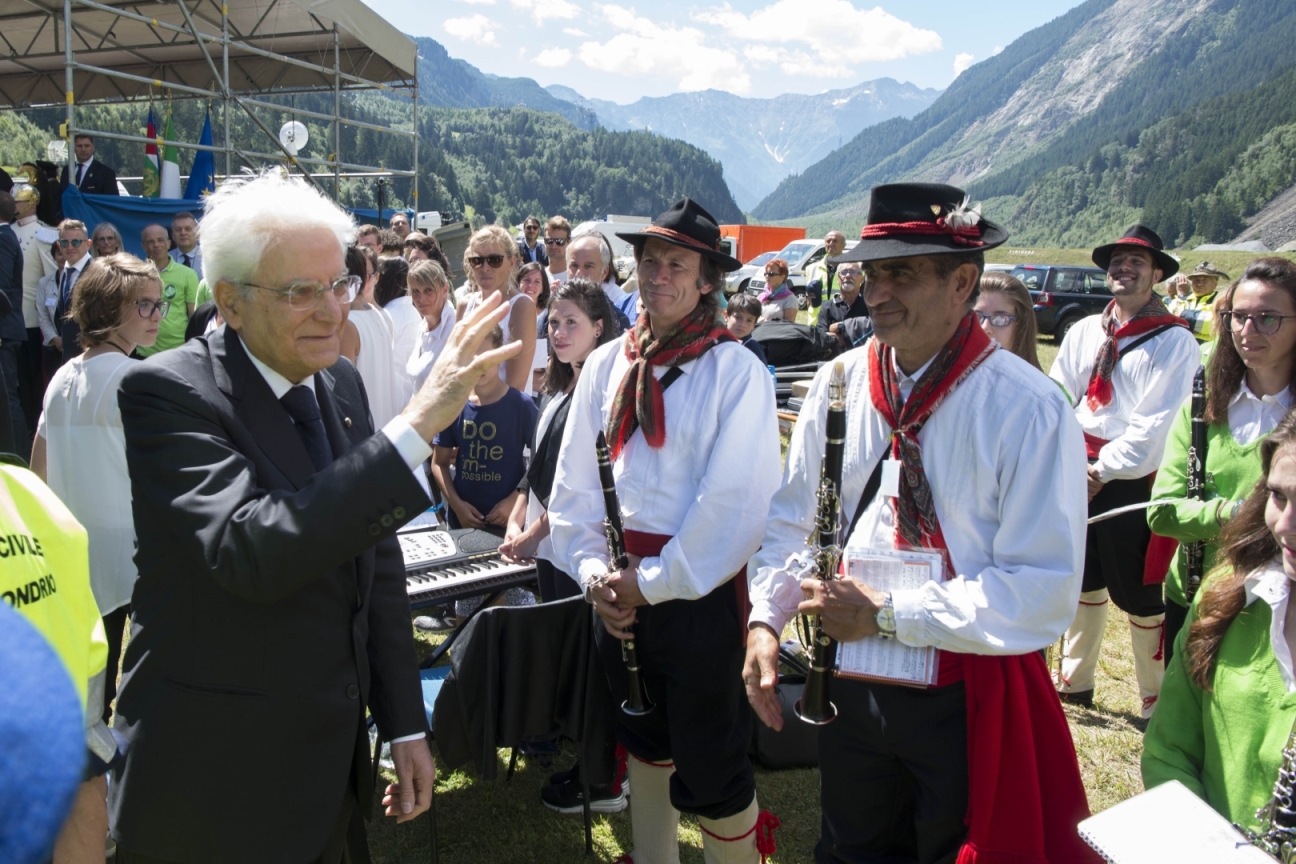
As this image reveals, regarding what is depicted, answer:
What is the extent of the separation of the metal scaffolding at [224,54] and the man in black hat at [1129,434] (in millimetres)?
12624

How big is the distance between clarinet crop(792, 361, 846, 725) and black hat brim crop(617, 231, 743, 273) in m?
0.87

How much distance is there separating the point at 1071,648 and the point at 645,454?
320cm

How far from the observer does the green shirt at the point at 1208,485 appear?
119 inches

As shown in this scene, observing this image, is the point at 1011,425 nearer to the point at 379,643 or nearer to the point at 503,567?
the point at 379,643

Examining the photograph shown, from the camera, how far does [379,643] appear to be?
6.75 ft

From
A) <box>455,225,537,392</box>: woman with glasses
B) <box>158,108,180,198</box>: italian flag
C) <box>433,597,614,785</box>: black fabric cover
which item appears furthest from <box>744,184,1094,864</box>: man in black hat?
<box>158,108,180,198</box>: italian flag

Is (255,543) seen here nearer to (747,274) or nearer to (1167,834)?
(1167,834)

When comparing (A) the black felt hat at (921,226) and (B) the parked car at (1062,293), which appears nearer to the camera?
(A) the black felt hat at (921,226)

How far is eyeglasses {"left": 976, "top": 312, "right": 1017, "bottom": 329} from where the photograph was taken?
422 cm

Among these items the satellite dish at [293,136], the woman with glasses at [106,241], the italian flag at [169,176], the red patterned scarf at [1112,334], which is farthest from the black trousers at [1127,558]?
the satellite dish at [293,136]

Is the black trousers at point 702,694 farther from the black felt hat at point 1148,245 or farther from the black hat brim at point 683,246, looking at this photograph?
the black felt hat at point 1148,245

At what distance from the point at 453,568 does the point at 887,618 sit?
2.32m

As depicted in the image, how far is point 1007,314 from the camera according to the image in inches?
167

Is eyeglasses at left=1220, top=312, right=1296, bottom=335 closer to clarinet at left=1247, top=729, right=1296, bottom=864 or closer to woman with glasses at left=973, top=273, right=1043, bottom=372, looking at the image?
woman with glasses at left=973, top=273, right=1043, bottom=372
